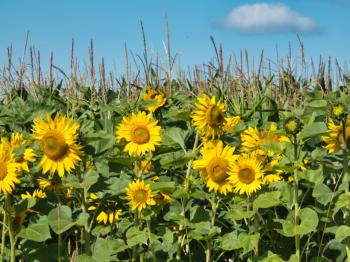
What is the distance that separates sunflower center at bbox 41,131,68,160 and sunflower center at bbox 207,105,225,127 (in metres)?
0.57

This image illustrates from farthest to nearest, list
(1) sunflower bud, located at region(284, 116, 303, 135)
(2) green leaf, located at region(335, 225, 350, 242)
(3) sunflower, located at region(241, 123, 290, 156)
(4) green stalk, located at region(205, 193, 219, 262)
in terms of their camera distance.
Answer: (3) sunflower, located at region(241, 123, 290, 156)
(4) green stalk, located at region(205, 193, 219, 262)
(2) green leaf, located at region(335, 225, 350, 242)
(1) sunflower bud, located at region(284, 116, 303, 135)

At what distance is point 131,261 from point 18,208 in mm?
510

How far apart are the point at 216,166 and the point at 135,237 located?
1.35ft

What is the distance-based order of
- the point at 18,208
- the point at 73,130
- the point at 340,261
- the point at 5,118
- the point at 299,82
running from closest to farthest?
the point at 73,130 → the point at 18,208 → the point at 340,261 → the point at 5,118 → the point at 299,82

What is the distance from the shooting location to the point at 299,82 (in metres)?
6.38

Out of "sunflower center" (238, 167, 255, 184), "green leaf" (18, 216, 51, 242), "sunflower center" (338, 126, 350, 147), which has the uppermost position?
"sunflower center" (338, 126, 350, 147)

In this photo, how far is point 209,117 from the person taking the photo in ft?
8.66

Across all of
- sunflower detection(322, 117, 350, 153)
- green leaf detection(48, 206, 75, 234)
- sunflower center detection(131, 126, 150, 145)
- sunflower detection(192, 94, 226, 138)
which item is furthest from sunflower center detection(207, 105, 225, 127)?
green leaf detection(48, 206, 75, 234)

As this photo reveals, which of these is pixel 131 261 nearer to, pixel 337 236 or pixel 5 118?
pixel 337 236

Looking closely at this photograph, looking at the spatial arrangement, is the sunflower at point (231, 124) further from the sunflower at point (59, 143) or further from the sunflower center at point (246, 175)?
the sunflower at point (59, 143)

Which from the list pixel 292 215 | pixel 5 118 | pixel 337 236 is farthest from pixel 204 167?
pixel 5 118

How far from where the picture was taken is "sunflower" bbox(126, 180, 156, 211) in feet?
8.45

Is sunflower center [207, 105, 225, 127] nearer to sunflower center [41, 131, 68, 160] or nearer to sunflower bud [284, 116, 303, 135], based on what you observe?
sunflower bud [284, 116, 303, 135]

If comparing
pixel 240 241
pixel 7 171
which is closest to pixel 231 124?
pixel 240 241
